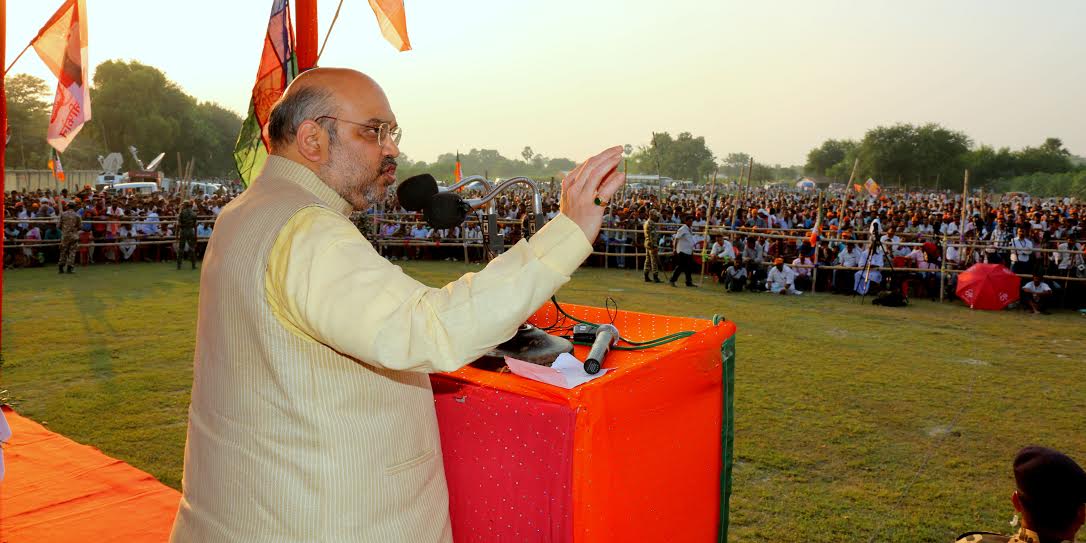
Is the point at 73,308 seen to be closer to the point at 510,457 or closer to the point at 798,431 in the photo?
the point at 798,431

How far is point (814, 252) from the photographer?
547 inches

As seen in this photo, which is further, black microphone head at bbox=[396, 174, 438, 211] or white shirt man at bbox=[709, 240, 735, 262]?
white shirt man at bbox=[709, 240, 735, 262]

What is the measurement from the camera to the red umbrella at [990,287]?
1184 cm

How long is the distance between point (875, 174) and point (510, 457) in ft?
215

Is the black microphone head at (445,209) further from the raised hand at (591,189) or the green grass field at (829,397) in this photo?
the green grass field at (829,397)

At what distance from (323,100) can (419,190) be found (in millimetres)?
554

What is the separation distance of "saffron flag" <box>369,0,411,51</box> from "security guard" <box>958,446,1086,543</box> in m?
3.05

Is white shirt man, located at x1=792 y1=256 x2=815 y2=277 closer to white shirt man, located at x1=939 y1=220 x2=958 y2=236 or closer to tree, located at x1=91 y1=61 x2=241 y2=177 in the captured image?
white shirt man, located at x1=939 y1=220 x2=958 y2=236

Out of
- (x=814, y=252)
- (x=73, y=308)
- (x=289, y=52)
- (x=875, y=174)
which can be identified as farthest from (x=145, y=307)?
(x=875, y=174)

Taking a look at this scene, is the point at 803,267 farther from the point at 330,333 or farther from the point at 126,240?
the point at 126,240

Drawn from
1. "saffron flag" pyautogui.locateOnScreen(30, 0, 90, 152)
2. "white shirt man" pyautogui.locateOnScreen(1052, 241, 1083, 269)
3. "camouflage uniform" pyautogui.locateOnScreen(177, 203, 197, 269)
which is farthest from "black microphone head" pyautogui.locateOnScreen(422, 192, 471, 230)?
"camouflage uniform" pyautogui.locateOnScreen(177, 203, 197, 269)

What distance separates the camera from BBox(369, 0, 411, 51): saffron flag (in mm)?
3594

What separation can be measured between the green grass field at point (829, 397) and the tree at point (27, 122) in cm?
3312

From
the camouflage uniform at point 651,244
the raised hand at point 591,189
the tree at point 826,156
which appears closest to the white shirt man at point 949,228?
the camouflage uniform at point 651,244
